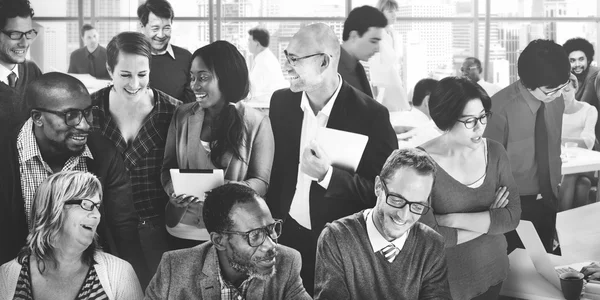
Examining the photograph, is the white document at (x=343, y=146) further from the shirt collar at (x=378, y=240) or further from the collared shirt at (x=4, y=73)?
the collared shirt at (x=4, y=73)

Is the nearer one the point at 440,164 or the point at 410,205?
the point at 410,205

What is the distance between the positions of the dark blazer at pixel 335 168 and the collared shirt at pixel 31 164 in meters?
0.95

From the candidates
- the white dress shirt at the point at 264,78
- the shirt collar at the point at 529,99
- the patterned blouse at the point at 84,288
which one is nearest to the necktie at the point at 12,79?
the patterned blouse at the point at 84,288

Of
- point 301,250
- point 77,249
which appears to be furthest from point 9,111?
point 301,250

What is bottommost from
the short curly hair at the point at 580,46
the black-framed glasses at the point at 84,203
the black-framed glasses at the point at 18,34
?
the black-framed glasses at the point at 84,203

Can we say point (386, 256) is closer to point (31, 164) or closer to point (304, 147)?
point (304, 147)

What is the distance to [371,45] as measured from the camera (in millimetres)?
3652

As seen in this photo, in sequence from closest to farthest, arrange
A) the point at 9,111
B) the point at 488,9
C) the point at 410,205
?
the point at 410,205
the point at 9,111
the point at 488,9

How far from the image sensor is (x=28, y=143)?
Answer: 134 inches

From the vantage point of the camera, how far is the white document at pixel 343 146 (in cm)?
355

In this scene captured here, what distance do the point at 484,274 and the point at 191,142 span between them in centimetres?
156

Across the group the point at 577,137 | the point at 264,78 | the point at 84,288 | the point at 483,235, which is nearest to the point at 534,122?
the point at 577,137

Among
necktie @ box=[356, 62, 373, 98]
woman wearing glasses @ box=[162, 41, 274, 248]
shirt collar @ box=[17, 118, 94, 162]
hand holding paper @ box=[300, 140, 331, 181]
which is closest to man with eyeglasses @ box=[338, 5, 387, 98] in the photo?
necktie @ box=[356, 62, 373, 98]

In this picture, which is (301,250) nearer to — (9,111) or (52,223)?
(52,223)
